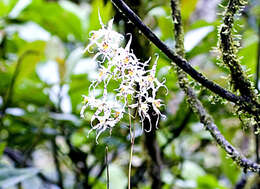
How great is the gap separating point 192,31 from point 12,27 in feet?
1.94

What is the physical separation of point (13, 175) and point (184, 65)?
0.52m

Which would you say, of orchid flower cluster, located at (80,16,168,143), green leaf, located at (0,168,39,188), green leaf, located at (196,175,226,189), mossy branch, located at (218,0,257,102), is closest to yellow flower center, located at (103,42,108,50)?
orchid flower cluster, located at (80,16,168,143)

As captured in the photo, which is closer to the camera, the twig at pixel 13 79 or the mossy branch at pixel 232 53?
the mossy branch at pixel 232 53

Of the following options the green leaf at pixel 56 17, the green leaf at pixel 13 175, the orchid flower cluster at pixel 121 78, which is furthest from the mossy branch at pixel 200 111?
the green leaf at pixel 56 17

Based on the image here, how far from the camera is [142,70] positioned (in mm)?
388

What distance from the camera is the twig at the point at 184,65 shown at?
28 centimetres

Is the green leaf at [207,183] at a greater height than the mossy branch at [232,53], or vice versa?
the mossy branch at [232,53]

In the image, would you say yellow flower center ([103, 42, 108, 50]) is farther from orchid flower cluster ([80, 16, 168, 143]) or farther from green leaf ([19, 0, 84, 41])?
green leaf ([19, 0, 84, 41])

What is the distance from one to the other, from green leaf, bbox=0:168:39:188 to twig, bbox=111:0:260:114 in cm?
48

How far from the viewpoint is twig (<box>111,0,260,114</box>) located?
280mm

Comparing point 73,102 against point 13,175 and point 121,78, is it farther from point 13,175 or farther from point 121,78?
point 121,78

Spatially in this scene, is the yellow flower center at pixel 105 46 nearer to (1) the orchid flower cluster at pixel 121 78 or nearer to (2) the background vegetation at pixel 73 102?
(1) the orchid flower cluster at pixel 121 78

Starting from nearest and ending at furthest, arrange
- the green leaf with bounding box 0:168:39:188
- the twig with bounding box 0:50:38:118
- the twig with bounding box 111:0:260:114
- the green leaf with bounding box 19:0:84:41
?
the twig with bounding box 111:0:260:114 < the green leaf with bounding box 0:168:39:188 < the twig with bounding box 0:50:38:118 < the green leaf with bounding box 19:0:84:41

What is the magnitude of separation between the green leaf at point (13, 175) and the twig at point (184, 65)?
1.58 ft
